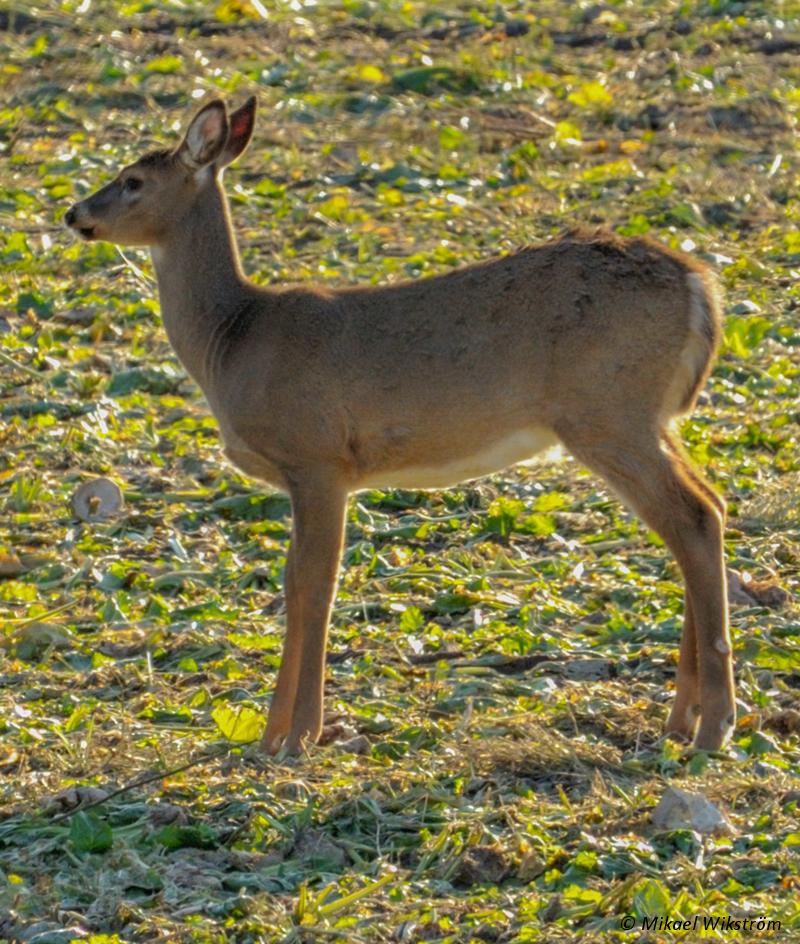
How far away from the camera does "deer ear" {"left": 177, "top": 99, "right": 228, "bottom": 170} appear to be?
23.0 ft

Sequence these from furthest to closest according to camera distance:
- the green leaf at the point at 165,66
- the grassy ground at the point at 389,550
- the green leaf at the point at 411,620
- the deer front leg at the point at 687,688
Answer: the green leaf at the point at 165,66
the green leaf at the point at 411,620
the deer front leg at the point at 687,688
the grassy ground at the point at 389,550

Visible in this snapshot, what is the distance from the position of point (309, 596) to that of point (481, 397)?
3.22 ft

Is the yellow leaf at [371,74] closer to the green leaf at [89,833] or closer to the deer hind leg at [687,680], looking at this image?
the deer hind leg at [687,680]

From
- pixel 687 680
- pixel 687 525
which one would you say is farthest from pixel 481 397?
pixel 687 680

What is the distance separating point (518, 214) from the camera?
1127 cm

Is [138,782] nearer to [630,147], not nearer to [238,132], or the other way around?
[238,132]

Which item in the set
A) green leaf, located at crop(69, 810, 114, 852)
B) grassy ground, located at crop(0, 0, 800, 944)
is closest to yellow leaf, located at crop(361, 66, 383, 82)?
grassy ground, located at crop(0, 0, 800, 944)

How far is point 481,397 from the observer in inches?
247

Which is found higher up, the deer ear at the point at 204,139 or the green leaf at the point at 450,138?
the green leaf at the point at 450,138

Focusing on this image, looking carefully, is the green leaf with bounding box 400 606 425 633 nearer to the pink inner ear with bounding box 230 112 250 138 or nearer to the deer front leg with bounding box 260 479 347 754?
the deer front leg with bounding box 260 479 347 754

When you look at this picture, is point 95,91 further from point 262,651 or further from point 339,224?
point 262,651

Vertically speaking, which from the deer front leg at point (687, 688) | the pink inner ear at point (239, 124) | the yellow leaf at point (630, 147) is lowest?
the deer front leg at point (687, 688)

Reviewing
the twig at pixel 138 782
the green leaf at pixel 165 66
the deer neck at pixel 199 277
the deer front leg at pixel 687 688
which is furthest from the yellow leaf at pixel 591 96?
the twig at pixel 138 782

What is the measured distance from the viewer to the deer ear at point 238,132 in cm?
722
